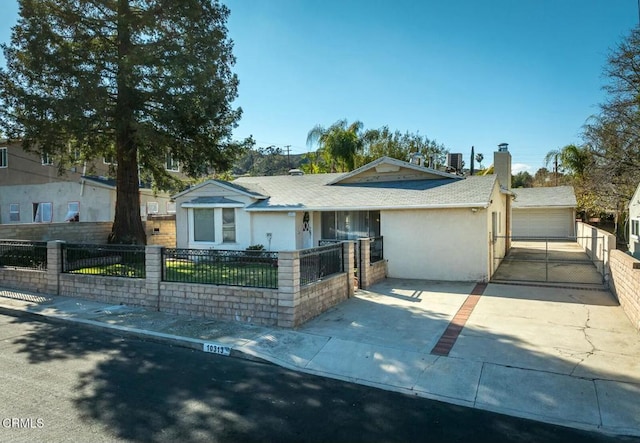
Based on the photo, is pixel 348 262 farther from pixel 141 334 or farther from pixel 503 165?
pixel 503 165

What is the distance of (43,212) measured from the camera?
2494 centimetres

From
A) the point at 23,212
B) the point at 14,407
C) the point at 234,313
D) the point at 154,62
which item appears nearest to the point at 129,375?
the point at 14,407

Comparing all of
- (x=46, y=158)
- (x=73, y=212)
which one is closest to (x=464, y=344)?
(x=46, y=158)

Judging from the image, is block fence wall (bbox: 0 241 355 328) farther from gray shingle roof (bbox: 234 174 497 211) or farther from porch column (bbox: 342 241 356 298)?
gray shingle roof (bbox: 234 174 497 211)

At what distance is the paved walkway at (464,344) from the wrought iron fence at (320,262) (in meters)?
0.91

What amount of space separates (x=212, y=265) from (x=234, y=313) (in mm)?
1296

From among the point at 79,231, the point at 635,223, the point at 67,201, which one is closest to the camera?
the point at 79,231

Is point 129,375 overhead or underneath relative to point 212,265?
underneath

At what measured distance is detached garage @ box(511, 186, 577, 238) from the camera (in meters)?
28.8

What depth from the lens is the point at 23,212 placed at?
25.8 meters

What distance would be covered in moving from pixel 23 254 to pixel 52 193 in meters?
14.5

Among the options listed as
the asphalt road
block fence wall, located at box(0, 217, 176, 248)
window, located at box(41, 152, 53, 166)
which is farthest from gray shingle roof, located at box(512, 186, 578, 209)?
window, located at box(41, 152, 53, 166)

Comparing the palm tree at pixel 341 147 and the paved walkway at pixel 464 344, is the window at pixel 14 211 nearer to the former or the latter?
the paved walkway at pixel 464 344

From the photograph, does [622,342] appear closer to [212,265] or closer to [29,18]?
[212,265]
